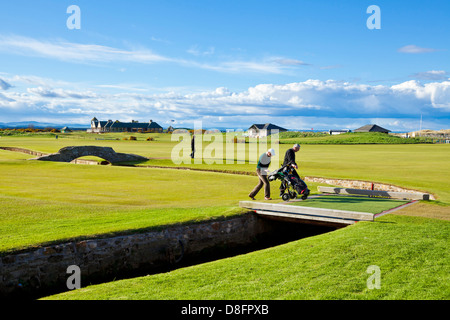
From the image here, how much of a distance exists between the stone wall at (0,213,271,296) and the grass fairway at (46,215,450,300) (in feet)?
5.42

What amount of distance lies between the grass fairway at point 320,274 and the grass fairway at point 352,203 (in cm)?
421

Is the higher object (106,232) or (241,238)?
(106,232)

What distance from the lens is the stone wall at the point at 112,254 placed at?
10227 mm

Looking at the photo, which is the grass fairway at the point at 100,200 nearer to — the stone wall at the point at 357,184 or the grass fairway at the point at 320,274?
the grass fairway at the point at 320,274

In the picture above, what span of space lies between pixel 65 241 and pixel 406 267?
909cm

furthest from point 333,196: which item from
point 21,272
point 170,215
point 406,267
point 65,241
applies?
point 21,272

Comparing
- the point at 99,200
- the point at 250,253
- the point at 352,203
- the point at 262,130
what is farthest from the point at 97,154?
the point at 262,130
